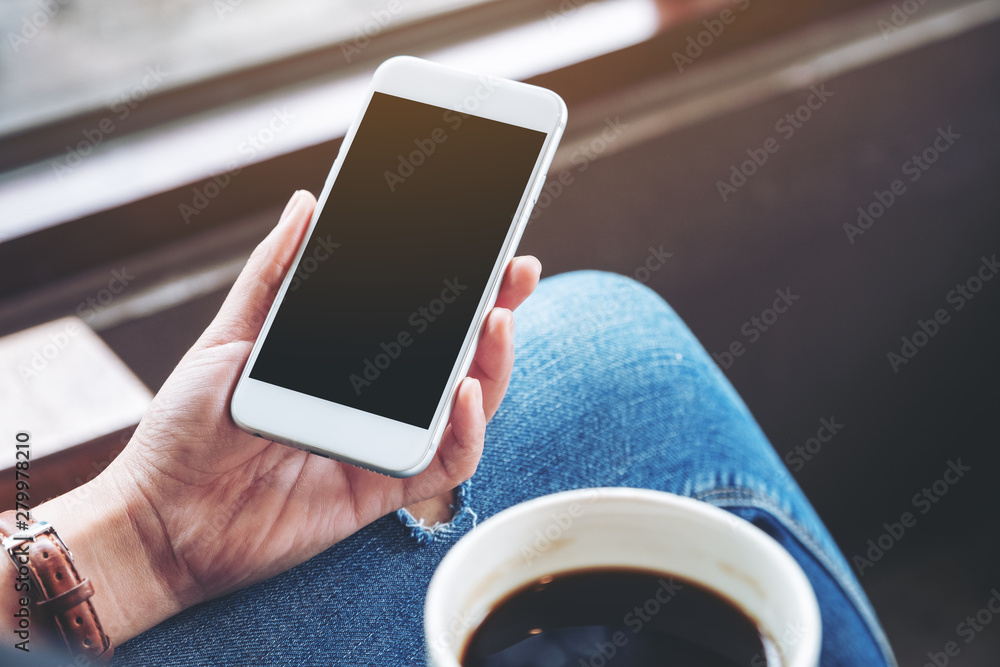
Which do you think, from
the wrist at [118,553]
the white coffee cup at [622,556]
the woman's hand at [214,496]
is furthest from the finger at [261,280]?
the white coffee cup at [622,556]

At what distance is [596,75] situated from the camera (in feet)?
2.94

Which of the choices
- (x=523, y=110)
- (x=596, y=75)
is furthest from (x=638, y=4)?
(x=523, y=110)

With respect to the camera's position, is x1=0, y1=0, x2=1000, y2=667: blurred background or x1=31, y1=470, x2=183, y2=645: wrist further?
x1=0, y1=0, x2=1000, y2=667: blurred background

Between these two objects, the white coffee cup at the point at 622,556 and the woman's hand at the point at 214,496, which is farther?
the woman's hand at the point at 214,496

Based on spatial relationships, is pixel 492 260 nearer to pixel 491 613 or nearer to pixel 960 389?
pixel 491 613

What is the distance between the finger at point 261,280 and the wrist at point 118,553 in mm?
108

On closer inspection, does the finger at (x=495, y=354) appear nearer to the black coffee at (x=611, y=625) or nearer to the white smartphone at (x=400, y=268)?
the white smartphone at (x=400, y=268)

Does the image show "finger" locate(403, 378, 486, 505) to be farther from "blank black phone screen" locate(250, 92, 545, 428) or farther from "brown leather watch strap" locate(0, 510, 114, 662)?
"brown leather watch strap" locate(0, 510, 114, 662)

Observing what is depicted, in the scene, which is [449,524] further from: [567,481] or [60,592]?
[60,592]

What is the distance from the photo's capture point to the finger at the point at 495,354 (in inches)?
18.6

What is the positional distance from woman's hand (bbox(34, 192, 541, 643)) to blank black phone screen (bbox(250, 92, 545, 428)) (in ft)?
0.07

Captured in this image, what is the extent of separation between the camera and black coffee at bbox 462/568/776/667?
294 millimetres

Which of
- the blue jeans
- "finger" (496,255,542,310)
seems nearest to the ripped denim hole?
the blue jeans

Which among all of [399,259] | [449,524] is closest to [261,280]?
[399,259]
